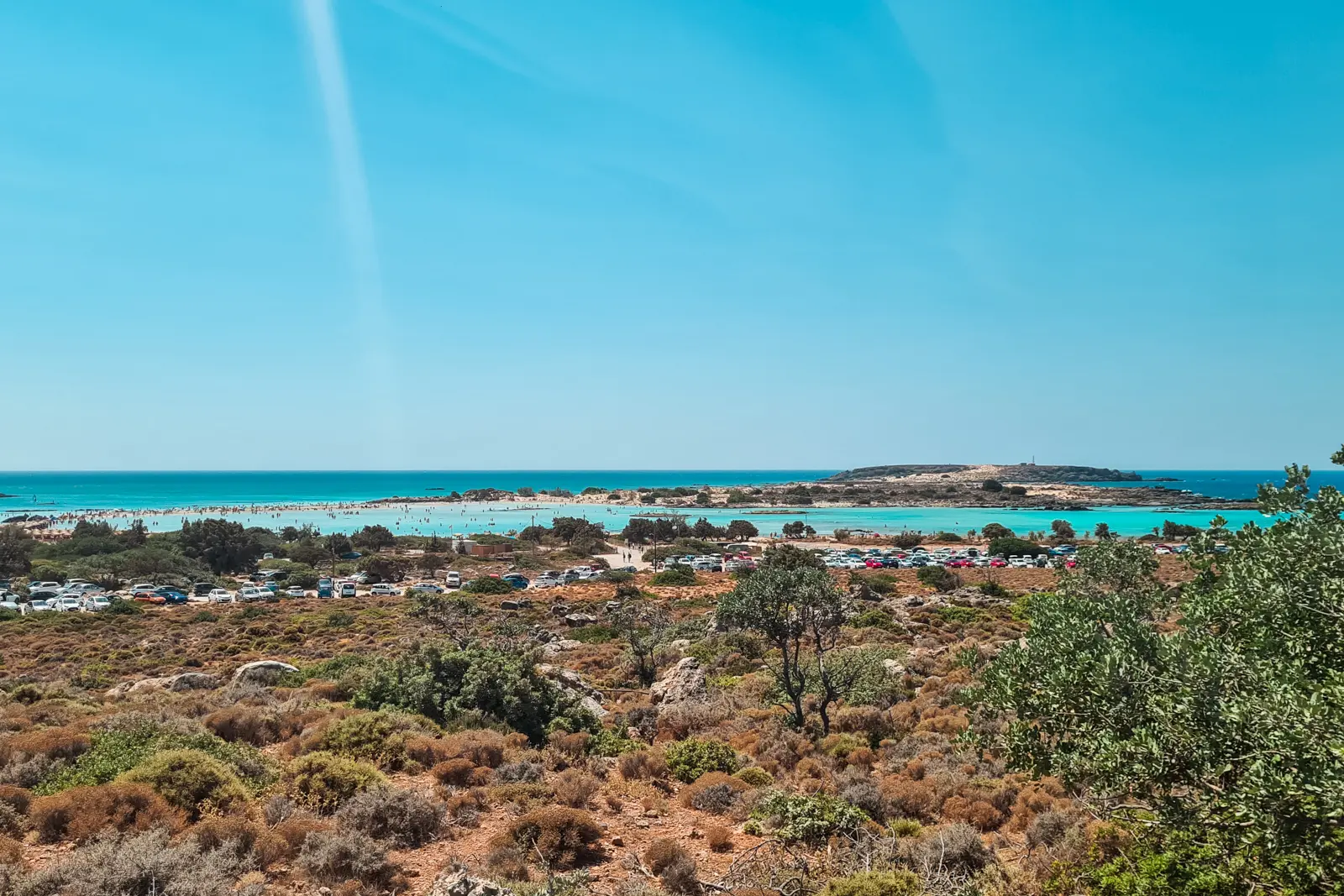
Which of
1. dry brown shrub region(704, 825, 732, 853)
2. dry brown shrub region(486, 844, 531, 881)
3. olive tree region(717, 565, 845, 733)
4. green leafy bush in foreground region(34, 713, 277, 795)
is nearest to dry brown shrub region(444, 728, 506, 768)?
green leafy bush in foreground region(34, 713, 277, 795)

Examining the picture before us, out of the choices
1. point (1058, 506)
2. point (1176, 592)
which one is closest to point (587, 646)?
point (1176, 592)

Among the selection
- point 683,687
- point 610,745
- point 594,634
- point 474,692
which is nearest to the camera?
point 610,745

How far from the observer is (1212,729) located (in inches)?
190

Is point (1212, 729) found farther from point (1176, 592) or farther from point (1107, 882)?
point (1176, 592)

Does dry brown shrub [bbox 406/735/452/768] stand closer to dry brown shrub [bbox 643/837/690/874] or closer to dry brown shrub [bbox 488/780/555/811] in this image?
dry brown shrub [bbox 488/780/555/811]

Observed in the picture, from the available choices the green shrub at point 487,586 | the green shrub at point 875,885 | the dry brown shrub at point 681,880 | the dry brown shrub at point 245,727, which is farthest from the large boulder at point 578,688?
the green shrub at point 487,586

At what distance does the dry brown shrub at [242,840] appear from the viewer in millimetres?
8031

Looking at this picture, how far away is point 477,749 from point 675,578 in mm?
45024

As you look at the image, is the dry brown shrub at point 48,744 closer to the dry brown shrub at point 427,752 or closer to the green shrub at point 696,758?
the dry brown shrub at point 427,752

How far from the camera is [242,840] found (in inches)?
323

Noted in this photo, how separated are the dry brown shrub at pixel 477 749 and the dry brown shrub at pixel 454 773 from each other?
1.41 ft

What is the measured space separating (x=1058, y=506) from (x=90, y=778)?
165 metres

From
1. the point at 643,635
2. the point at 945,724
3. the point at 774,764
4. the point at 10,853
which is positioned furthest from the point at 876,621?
the point at 10,853

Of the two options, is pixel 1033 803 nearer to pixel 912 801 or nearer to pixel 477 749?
pixel 912 801
